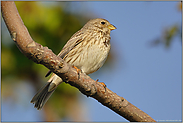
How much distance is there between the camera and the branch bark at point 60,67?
280 cm

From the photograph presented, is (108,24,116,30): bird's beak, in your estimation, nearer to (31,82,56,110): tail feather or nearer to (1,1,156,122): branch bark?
(31,82,56,110): tail feather

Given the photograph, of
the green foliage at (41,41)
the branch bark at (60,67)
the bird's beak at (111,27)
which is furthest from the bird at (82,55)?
the green foliage at (41,41)

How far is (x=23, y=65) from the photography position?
28.1ft

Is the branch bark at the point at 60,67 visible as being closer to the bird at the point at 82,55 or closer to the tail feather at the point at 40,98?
the bird at the point at 82,55

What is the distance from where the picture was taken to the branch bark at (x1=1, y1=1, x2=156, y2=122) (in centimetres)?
280

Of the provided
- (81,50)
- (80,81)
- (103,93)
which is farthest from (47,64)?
(81,50)

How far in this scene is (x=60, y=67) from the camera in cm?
323

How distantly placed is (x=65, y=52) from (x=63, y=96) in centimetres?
356

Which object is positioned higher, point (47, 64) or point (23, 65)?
point (23, 65)

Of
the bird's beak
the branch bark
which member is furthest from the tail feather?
the bird's beak

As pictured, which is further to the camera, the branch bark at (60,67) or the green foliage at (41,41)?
the green foliage at (41,41)

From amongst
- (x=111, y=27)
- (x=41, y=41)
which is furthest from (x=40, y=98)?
(x=41, y=41)

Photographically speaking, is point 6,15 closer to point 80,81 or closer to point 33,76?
point 80,81

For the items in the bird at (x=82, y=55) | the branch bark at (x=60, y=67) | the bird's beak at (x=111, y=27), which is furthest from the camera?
the bird's beak at (x=111, y=27)
